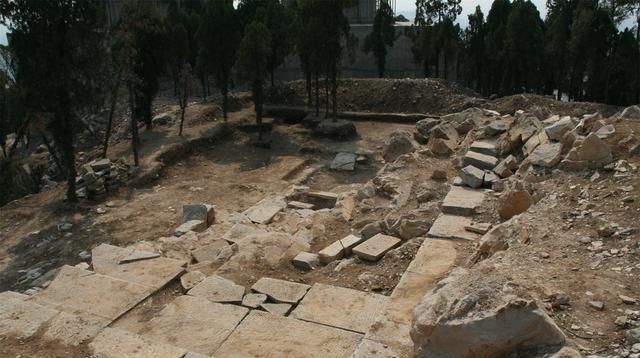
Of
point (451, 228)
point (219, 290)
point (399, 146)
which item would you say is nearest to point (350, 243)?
point (451, 228)

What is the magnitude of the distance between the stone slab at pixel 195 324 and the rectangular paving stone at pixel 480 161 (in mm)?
5460

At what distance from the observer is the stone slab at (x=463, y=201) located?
7707mm

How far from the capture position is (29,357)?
519 cm

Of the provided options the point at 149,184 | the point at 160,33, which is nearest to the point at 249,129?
the point at 160,33

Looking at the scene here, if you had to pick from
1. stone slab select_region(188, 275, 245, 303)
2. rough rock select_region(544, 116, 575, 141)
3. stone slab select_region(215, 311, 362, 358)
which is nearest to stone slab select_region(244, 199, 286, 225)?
stone slab select_region(188, 275, 245, 303)

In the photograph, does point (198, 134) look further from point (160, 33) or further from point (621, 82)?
point (621, 82)

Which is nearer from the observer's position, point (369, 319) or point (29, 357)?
point (29, 357)

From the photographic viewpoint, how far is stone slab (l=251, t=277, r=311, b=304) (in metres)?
6.46

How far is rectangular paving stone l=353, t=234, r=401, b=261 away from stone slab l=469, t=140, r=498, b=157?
3.52 metres

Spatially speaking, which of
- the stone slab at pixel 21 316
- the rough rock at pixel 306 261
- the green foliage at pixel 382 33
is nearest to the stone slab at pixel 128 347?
the stone slab at pixel 21 316

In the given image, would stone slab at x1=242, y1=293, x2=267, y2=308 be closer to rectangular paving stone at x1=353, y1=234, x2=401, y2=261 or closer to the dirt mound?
rectangular paving stone at x1=353, y1=234, x2=401, y2=261

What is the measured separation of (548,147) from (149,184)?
10142 millimetres

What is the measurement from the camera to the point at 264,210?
37.8ft

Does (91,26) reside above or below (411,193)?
above
